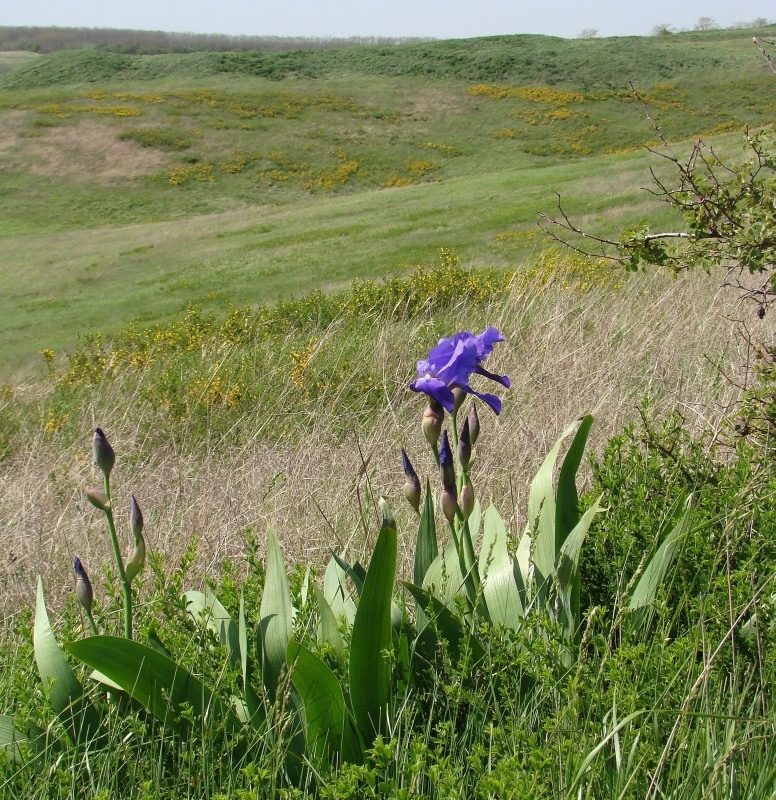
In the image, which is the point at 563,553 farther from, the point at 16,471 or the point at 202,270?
the point at 202,270

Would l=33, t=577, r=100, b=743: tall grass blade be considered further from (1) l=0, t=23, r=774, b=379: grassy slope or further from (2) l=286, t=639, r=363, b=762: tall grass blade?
(1) l=0, t=23, r=774, b=379: grassy slope

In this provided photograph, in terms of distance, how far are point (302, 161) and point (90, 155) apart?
28.8 feet

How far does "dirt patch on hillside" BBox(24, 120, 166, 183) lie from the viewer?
30969mm

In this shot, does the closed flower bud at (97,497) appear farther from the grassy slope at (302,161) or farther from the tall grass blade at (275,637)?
the grassy slope at (302,161)

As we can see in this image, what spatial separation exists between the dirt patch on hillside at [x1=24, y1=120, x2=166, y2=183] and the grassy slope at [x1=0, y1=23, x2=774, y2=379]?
0.31 ft

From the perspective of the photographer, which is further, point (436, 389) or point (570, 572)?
point (570, 572)

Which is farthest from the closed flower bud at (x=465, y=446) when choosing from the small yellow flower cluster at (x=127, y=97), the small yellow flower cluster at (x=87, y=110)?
the small yellow flower cluster at (x=127, y=97)

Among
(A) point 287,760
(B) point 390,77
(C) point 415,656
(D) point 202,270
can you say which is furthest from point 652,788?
(B) point 390,77

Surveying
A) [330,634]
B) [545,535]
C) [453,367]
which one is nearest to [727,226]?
[545,535]

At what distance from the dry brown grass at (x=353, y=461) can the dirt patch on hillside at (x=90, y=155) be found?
28.7m

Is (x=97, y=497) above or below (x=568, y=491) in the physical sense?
above

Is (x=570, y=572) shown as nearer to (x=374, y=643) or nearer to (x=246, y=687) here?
(x=374, y=643)

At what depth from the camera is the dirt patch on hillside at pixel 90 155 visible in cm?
3097

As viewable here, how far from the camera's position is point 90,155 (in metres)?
32.1
